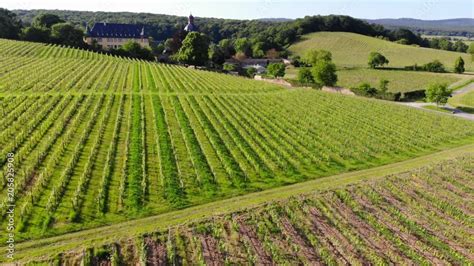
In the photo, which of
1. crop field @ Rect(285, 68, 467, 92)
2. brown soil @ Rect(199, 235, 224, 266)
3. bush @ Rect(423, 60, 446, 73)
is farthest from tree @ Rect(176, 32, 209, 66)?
brown soil @ Rect(199, 235, 224, 266)

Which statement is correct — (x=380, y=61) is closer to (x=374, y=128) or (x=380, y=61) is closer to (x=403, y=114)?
(x=403, y=114)

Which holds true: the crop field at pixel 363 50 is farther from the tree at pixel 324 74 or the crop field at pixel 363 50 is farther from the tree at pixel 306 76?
the tree at pixel 324 74

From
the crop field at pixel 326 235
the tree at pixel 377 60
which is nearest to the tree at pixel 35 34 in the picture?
the tree at pixel 377 60

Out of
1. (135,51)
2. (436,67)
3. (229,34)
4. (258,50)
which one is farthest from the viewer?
(229,34)

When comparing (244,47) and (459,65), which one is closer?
(459,65)

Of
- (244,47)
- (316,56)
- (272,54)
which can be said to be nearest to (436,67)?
(316,56)

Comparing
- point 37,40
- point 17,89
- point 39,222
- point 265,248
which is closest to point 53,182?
point 39,222

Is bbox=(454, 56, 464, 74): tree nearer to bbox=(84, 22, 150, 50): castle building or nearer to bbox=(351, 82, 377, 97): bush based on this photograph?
bbox=(351, 82, 377, 97): bush

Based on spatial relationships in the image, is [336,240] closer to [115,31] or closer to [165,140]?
[165,140]
